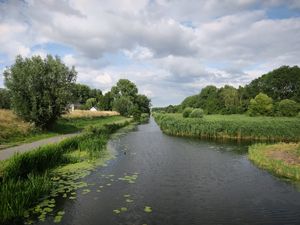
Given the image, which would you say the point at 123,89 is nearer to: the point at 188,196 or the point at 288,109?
the point at 288,109

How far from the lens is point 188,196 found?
12570 millimetres

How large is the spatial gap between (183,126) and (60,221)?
31.7 metres

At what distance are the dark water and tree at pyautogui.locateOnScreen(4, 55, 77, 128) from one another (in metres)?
12.0

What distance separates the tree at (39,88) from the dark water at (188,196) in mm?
12050

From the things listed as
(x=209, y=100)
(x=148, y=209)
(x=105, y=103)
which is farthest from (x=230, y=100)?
(x=148, y=209)

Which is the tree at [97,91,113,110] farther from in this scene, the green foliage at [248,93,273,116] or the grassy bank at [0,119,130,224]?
the grassy bank at [0,119,130,224]

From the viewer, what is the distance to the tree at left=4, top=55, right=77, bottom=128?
27359 mm

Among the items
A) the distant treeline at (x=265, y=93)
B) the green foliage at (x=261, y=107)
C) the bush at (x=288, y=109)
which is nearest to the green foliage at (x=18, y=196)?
the bush at (x=288, y=109)

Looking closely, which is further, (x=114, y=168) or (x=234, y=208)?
(x=114, y=168)

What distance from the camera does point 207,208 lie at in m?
11.2

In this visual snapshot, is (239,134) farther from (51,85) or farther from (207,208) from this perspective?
(207,208)

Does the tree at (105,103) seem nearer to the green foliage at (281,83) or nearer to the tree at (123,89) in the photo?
the tree at (123,89)

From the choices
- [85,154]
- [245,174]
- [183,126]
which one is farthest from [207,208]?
[183,126]

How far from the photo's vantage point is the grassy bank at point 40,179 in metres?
9.66
